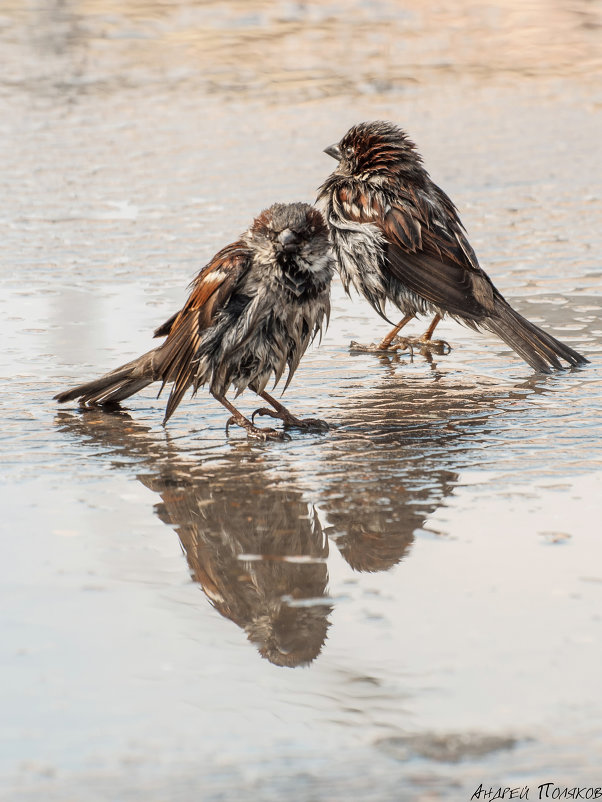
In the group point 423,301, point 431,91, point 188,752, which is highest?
point 431,91

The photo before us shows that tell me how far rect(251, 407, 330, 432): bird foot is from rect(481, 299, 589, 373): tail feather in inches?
60.2

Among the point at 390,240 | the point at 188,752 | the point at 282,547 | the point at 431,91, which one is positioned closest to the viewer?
the point at 188,752

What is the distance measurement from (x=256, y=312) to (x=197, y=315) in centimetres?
32

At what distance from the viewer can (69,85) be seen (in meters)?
16.6

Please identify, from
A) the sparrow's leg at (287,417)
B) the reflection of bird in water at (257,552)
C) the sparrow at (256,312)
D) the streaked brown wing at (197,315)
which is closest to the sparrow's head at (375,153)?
the sparrow at (256,312)

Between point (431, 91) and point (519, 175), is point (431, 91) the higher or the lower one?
the higher one

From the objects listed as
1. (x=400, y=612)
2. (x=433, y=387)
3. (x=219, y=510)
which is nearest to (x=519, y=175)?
(x=433, y=387)

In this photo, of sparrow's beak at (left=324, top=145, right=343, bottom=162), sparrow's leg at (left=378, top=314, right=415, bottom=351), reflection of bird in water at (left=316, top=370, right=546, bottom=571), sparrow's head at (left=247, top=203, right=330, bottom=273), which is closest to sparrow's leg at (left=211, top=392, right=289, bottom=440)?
reflection of bird in water at (left=316, top=370, right=546, bottom=571)

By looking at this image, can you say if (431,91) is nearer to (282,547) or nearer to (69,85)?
(69,85)

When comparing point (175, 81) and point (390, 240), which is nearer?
point (390, 240)

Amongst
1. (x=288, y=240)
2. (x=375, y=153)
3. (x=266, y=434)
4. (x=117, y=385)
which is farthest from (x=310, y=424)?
(x=375, y=153)

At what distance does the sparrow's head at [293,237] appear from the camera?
5.60 meters

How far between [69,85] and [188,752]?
14814mm

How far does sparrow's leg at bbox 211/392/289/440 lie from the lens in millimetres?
5750
